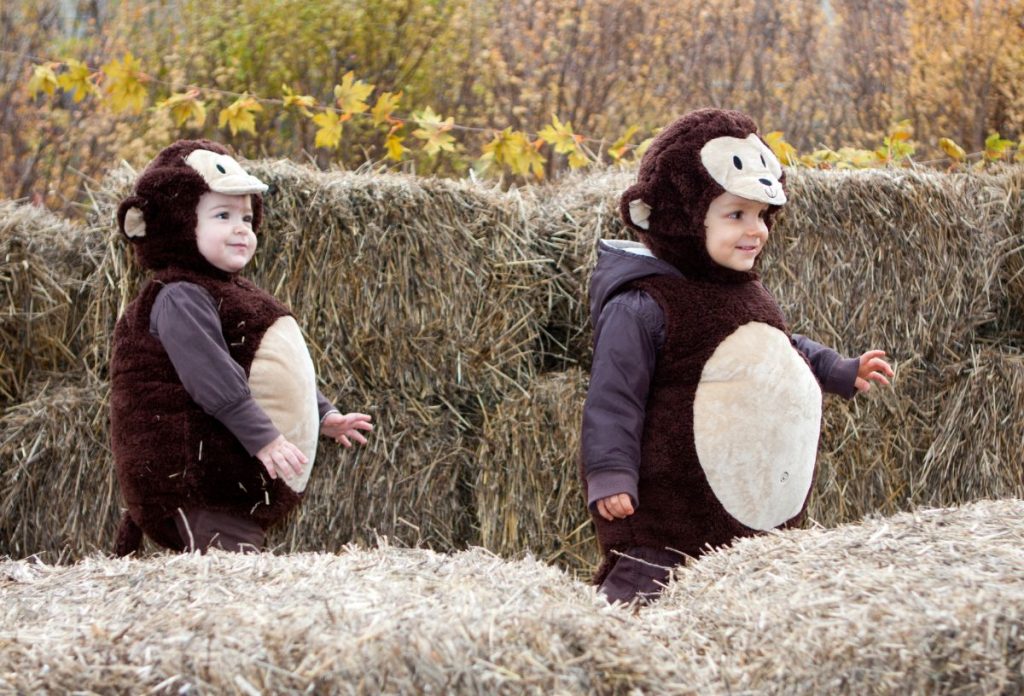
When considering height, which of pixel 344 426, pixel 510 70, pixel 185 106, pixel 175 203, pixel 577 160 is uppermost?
pixel 510 70

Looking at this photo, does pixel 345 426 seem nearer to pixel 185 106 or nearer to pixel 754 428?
pixel 754 428

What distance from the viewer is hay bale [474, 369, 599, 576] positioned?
4.45 metres

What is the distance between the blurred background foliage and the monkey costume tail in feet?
6.99

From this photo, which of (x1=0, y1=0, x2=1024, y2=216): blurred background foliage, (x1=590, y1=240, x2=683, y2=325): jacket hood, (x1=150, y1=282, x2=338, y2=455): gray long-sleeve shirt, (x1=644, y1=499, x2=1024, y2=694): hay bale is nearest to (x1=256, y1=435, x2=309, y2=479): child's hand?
(x1=150, y1=282, x2=338, y2=455): gray long-sleeve shirt

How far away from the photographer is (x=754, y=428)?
3600mm

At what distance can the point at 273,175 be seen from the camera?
4.30 meters

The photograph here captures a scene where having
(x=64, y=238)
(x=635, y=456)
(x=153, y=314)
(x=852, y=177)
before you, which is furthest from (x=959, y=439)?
Answer: (x=64, y=238)

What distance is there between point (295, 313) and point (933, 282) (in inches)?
90.5

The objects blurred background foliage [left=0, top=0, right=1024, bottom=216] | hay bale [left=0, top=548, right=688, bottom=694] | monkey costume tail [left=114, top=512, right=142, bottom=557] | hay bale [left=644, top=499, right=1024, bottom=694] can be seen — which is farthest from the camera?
blurred background foliage [left=0, top=0, right=1024, bottom=216]

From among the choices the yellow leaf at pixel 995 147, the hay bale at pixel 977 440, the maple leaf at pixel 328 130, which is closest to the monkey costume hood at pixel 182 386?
the maple leaf at pixel 328 130

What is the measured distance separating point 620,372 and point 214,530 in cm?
119

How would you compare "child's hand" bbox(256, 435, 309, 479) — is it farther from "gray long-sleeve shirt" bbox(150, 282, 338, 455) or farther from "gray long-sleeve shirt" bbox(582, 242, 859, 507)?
"gray long-sleeve shirt" bbox(582, 242, 859, 507)

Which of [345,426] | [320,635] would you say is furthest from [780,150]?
[320,635]

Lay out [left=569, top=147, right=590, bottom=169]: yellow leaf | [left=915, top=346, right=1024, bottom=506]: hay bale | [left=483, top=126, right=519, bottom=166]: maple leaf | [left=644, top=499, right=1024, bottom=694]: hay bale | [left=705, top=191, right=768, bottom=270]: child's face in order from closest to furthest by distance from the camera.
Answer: [left=644, top=499, right=1024, bottom=694]: hay bale < [left=705, top=191, right=768, bottom=270]: child's face < [left=915, top=346, right=1024, bottom=506]: hay bale < [left=483, top=126, right=519, bottom=166]: maple leaf < [left=569, top=147, right=590, bottom=169]: yellow leaf
